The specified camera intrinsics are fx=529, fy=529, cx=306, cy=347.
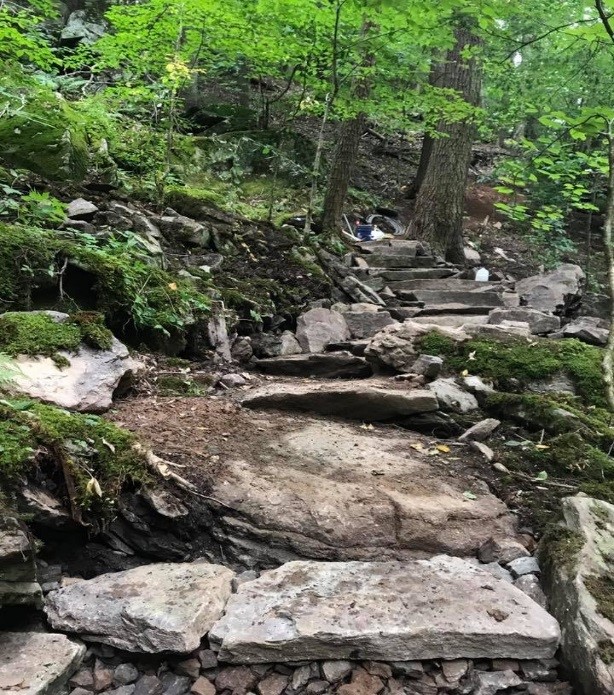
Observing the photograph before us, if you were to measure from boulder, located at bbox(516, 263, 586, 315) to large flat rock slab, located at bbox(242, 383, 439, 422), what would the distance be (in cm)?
479

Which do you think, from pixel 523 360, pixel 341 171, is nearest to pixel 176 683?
pixel 523 360

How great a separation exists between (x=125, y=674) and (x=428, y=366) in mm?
3405

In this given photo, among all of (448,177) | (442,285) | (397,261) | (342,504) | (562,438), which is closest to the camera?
(342,504)

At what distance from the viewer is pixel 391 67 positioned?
8.84m

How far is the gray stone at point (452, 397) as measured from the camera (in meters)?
4.23

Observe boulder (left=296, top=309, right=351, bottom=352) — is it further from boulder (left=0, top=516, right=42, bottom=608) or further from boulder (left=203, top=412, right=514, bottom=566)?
boulder (left=0, top=516, right=42, bottom=608)

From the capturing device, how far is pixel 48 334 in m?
3.51

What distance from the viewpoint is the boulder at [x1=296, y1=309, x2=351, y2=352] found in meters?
6.17

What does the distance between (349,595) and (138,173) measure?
7981 mm

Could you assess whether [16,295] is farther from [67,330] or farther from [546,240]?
[546,240]

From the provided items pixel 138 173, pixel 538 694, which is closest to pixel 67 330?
pixel 538 694

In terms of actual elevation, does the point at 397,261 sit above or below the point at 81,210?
below

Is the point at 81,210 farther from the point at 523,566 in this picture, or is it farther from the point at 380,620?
the point at 523,566

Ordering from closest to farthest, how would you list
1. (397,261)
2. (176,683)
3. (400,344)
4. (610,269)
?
1. (176,683)
2. (610,269)
3. (400,344)
4. (397,261)
